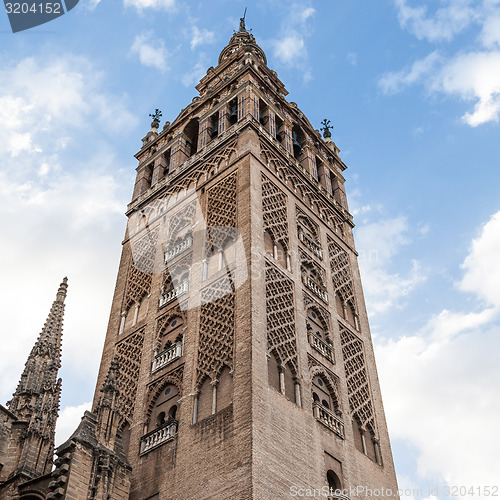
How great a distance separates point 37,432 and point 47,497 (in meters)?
4.22

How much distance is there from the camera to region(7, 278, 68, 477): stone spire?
60.5ft

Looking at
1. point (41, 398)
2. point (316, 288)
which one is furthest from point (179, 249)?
point (41, 398)

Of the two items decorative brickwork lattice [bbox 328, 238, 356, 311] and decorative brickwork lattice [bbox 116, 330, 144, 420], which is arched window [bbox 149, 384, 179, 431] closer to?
decorative brickwork lattice [bbox 116, 330, 144, 420]

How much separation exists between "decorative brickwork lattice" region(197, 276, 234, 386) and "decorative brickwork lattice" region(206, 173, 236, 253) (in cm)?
177

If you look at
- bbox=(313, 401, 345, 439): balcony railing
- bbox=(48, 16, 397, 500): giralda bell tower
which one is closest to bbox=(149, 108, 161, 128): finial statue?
bbox=(48, 16, 397, 500): giralda bell tower

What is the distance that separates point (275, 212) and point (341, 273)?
13.2 feet

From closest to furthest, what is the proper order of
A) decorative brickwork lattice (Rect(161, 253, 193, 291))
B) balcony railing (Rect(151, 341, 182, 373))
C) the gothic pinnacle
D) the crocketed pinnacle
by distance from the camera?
balcony railing (Rect(151, 341, 182, 373)), the crocketed pinnacle, decorative brickwork lattice (Rect(161, 253, 193, 291)), the gothic pinnacle

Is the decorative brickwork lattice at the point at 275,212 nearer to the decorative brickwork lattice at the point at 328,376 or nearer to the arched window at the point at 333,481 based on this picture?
the decorative brickwork lattice at the point at 328,376

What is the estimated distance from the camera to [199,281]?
2091 cm

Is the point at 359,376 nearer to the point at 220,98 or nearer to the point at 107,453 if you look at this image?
the point at 107,453

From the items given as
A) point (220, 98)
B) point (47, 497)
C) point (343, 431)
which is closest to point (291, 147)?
point (220, 98)

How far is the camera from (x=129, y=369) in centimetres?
2105

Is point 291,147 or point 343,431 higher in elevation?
point 291,147

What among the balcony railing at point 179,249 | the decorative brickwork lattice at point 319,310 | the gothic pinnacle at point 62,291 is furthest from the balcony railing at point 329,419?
the gothic pinnacle at point 62,291
